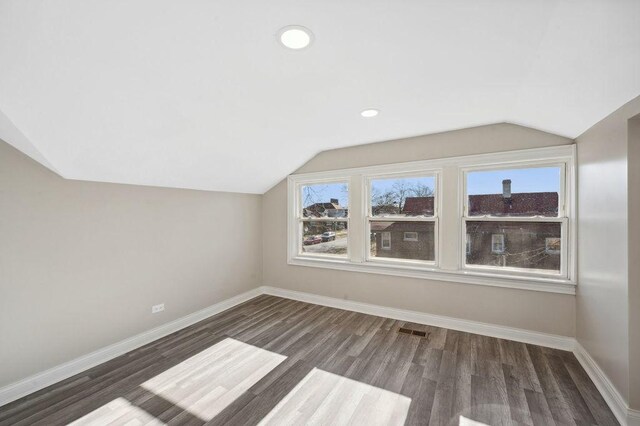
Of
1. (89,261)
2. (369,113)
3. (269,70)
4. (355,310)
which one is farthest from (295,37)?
(355,310)

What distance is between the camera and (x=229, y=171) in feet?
11.2

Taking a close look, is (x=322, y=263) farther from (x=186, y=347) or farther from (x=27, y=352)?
(x=27, y=352)

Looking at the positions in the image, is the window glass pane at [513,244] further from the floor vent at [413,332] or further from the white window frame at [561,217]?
the floor vent at [413,332]

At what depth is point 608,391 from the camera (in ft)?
6.50

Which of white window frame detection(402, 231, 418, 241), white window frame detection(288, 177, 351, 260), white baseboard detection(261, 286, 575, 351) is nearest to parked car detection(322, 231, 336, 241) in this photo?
white window frame detection(288, 177, 351, 260)

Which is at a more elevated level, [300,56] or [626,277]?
[300,56]

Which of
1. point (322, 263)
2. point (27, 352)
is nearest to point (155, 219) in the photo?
point (27, 352)

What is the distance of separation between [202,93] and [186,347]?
8.59 feet

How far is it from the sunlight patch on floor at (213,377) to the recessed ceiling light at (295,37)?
2.61 meters

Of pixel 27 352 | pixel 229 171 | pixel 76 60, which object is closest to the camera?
pixel 76 60

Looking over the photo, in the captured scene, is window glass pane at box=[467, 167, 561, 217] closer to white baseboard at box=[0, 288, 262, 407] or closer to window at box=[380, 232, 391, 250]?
window at box=[380, 232, 391, 250]

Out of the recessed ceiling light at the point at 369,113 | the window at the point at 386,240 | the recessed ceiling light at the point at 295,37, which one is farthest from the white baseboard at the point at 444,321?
the recessed ceiling light at the point at 295,37

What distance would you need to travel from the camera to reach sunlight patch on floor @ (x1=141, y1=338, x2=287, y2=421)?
2.04 meters

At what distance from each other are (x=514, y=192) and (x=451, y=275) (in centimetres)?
121
